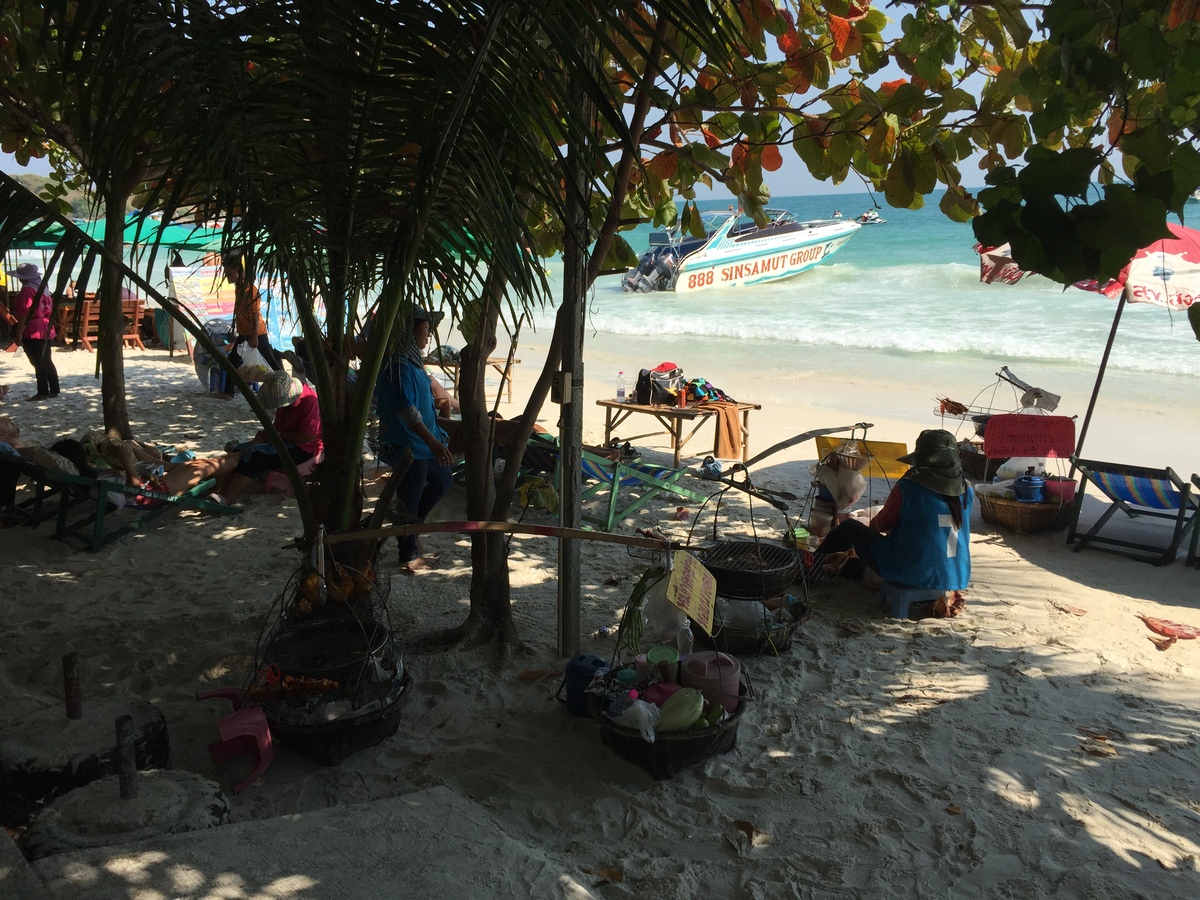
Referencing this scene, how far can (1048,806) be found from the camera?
327 cm

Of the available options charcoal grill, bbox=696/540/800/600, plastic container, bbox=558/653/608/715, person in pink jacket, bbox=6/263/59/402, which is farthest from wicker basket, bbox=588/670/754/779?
person in pink jacket, bbox=6/263/59/402

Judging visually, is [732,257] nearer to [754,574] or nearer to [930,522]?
[930,522]

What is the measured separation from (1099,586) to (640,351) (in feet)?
45.8

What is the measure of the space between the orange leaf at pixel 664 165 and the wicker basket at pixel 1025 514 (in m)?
3.87

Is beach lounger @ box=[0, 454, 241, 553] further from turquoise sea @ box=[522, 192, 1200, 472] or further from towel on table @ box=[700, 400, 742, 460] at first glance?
turquoise sea @ box=[522, 192, 1200, 472]

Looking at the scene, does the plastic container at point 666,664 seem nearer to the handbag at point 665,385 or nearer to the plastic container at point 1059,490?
the plastic container at point 1059,490

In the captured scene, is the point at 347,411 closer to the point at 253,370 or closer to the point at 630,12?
the point at 630,12

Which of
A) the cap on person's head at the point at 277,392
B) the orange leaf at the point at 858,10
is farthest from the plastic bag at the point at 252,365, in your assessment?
the orange leaf at the point at 858,10

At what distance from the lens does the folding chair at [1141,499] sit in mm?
5992

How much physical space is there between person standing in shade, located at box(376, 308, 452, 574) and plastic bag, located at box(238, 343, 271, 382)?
3453 mm

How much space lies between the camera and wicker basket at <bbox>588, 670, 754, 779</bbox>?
332 cm

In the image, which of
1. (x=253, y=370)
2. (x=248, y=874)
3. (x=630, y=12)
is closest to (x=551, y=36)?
(x=630, y=12)

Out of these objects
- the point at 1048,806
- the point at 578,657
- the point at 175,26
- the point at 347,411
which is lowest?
the point at 1048,806

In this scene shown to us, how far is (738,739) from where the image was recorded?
3.74m
